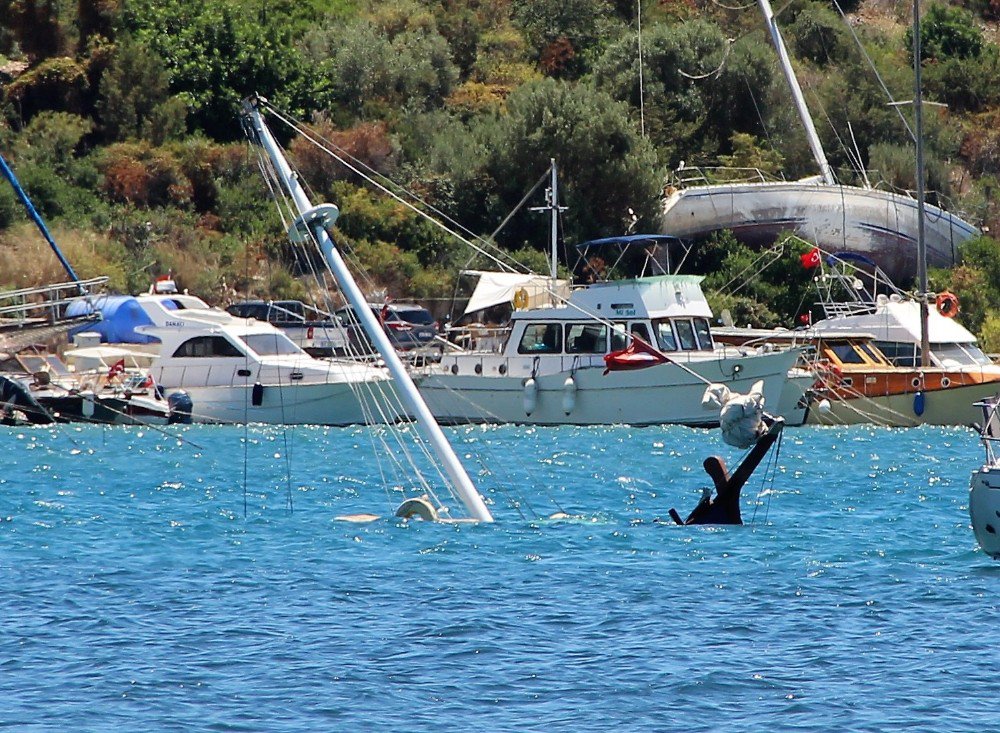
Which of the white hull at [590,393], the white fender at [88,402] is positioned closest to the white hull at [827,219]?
the white hull at [590,393]

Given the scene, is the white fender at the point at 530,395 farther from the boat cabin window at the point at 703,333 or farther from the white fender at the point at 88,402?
the white fender at the point at 88,402

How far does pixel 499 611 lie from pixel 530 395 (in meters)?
22.4

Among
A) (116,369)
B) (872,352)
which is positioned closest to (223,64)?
(116,369)

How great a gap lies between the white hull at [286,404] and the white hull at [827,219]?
1510 cm

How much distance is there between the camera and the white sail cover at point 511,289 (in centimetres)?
3997

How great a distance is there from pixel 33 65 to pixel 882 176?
89.5 ft

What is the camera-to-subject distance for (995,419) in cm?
1777

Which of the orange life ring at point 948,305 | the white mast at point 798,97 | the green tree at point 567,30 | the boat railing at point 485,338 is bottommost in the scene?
the boat railing at point 485,338

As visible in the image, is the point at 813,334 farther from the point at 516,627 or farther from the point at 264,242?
the point at 516,627

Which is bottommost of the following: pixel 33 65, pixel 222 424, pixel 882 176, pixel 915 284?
pixel 222 424

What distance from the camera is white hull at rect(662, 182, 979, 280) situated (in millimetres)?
48406

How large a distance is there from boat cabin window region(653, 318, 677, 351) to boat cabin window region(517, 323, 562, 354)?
7.12 feet

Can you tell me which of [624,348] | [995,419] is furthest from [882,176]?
[995,419]

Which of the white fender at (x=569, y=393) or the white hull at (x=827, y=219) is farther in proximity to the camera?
the white hull at (x=827, y=219)
